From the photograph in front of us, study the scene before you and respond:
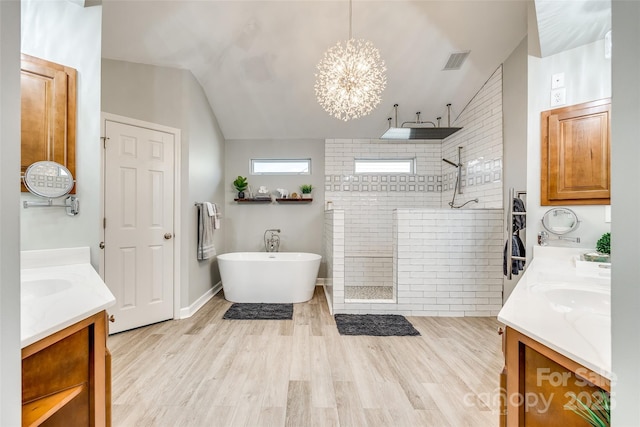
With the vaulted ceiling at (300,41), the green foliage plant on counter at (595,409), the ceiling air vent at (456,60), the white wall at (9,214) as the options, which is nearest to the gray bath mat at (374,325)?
the green foliage plant on counter at (595,409)

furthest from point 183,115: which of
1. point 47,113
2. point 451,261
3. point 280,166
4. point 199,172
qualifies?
point 451,261

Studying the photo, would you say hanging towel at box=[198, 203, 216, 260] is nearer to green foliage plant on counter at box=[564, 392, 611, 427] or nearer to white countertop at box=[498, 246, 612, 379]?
white countertop at box=[498, 246, 612, 379]

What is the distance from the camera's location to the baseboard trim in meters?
3.18

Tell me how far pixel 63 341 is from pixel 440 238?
3.31 metres

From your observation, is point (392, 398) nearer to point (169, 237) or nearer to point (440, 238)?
point (440, 238)

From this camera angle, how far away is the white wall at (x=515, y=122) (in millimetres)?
2924

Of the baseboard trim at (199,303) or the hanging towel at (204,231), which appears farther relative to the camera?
the hanging towel at (204,231)

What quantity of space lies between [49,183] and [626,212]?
7.32ft

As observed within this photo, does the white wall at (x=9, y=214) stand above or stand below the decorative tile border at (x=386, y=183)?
below

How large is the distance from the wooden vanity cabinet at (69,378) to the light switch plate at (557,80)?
115 inches

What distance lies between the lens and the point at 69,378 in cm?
106

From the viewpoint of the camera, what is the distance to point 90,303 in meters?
1.12

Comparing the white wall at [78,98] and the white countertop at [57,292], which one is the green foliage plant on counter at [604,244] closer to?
the white countertop at [57,292]

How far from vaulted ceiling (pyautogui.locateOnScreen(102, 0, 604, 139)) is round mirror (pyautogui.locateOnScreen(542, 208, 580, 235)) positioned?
2.20m
